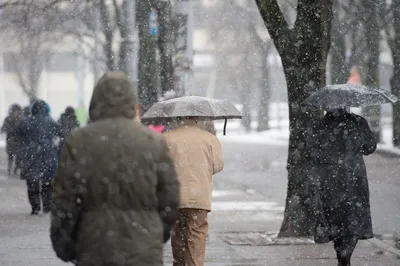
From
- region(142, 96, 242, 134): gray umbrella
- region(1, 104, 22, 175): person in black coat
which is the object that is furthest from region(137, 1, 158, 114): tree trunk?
region(142, 96, 242, 134): gray umbrella

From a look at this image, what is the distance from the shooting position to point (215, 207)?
16.0 m

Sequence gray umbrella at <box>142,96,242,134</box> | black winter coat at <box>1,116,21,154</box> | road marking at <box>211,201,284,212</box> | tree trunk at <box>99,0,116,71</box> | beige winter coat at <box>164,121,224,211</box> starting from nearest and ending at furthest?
beige winter coat at <box>164,121,224,211</box>, gray umbrella at <box>142,96,242,134</box>, road marking at <box>211,201,284,212</box>, black winter coat at <box>1,116,21,154</box>, tree trunk at <box>99,0,116,71</box>

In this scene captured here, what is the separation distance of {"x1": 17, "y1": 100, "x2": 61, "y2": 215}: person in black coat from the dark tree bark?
4263 mm

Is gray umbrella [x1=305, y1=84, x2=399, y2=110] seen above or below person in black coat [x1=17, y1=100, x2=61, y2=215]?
above

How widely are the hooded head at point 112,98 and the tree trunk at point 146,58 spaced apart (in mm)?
15813

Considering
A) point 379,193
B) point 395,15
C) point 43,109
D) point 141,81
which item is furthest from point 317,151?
point 395,15

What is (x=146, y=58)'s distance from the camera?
894 inches

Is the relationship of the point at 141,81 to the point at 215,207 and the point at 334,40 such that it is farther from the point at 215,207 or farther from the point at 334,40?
the point at 334,40

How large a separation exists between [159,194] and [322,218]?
433 cm

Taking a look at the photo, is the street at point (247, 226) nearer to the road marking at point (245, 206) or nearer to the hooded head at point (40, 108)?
the road marking at point (245, 206)

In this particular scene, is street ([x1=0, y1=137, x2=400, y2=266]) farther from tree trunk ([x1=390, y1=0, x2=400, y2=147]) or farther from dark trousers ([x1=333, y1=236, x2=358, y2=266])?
tree trunk ([x1=390, y1=0, x2=400, y2=147])

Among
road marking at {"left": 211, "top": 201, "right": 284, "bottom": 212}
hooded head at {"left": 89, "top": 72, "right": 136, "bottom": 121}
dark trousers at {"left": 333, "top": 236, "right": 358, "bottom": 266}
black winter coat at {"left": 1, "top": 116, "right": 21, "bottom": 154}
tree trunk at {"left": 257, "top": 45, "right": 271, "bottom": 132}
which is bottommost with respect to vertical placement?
tree trunk at {"left": 257, "top": 45, "right": 271, "bottom": 132}

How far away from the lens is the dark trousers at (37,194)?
47.2ft

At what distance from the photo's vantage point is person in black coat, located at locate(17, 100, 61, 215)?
566 inches
